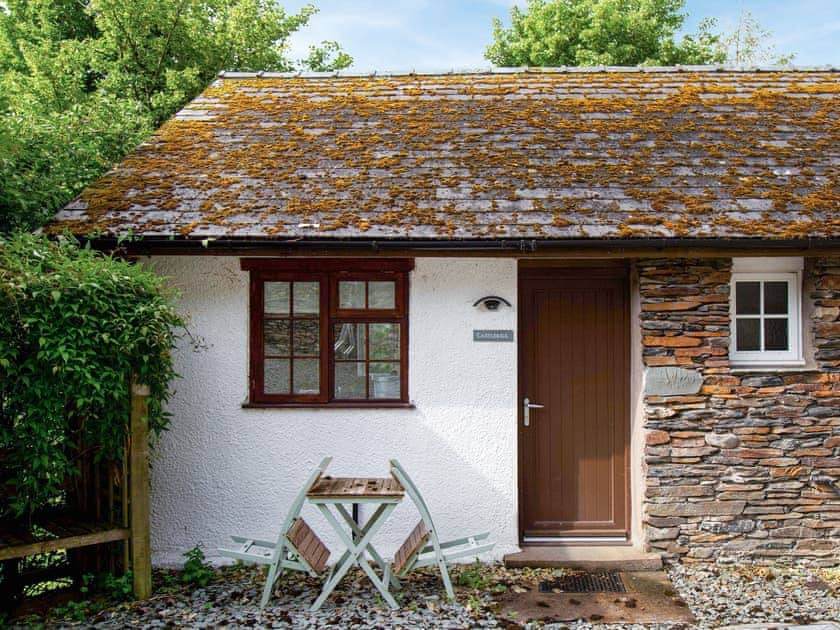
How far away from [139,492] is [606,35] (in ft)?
59.9

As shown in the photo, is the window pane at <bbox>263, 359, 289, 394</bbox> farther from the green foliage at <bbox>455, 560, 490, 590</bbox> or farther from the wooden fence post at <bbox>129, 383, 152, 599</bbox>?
the green foliage at <bbox>455, 560, 490, 590</bbox>

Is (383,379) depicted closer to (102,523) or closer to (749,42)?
(102,523)

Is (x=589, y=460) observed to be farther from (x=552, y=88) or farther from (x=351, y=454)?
(x=552, y=88)

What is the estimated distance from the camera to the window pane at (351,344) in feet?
22.2

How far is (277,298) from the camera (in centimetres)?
677

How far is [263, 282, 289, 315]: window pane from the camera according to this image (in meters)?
6.77

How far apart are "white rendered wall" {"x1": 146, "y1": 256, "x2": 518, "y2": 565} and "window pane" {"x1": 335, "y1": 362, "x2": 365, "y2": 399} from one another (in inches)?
8.6

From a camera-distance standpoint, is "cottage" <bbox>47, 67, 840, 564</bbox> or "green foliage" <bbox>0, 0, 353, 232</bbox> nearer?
"cottage" <bbox>47, 67, 840, 564</bbox>

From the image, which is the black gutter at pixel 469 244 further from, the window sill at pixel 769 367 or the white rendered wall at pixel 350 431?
the window sill at pixel 769 367

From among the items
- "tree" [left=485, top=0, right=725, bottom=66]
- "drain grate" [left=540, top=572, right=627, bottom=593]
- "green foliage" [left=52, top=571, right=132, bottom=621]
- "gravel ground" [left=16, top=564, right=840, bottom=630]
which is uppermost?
"tree" [left=485, top=0, right=725, bottom=66]

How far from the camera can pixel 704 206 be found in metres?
6.70

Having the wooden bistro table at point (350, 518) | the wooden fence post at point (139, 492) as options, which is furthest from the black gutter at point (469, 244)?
the wooden bistro table at point (350, 518)

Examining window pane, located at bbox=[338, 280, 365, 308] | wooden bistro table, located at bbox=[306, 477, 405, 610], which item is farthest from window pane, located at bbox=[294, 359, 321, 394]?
wooden bistro table, located at bbox=[306, 477, 405, 610]

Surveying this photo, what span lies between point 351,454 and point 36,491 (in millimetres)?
2644
